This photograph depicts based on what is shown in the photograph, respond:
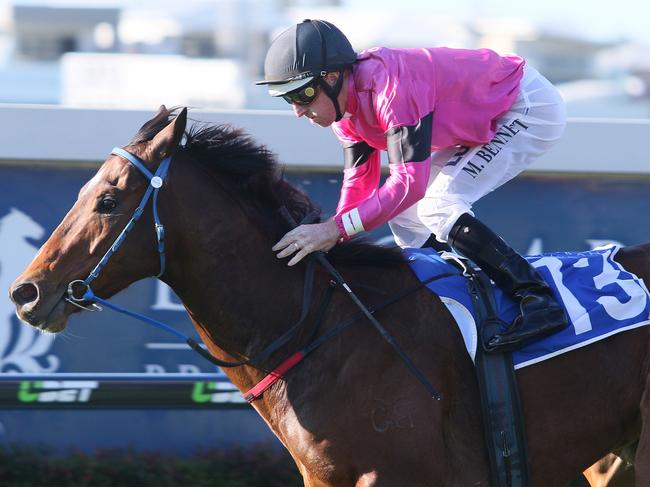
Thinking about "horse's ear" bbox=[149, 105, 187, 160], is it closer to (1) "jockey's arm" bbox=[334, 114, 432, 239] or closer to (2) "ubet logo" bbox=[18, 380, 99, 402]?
(1) "jockey's arm" bbox=[334, 114, 432, 239]

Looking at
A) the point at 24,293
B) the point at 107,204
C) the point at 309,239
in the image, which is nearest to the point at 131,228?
the point at 107,204

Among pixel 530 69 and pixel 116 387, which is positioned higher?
pixel 530 69

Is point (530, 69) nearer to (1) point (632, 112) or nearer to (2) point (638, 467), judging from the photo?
(2) point (638, 467)

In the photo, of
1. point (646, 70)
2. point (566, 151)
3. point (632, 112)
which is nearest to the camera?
point (566, 151)

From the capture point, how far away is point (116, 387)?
4781 millimetres

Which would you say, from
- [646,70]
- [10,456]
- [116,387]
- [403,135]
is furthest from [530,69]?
[646,70]

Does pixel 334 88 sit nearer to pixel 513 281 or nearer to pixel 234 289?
pixel 234 289

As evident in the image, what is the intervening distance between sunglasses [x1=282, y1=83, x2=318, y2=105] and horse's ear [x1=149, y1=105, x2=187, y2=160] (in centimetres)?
38

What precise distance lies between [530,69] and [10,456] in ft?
9.74

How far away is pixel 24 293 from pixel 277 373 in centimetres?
84

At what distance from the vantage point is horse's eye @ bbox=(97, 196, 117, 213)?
3.22 m

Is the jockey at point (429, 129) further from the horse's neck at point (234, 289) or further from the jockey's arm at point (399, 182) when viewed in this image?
the horse's neck at point (234, 289)

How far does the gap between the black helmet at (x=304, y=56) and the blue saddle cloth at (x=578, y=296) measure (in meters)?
0.73

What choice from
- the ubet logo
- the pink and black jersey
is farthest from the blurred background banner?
the pink and black jersey
